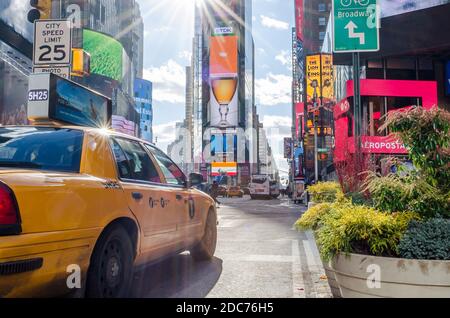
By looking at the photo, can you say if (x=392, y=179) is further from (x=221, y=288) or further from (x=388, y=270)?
(x=221, y=288)

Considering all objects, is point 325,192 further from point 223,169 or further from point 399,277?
point 223,169

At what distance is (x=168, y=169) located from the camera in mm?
5719

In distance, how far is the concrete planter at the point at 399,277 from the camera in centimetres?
349

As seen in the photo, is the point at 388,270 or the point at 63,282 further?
the point at 388,270

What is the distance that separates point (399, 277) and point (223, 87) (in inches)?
4633

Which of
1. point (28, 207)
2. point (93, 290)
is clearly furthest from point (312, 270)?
point (28, 207)

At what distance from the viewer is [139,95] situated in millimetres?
125625

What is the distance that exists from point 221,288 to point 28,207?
261cm

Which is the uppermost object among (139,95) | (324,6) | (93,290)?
(324,6)

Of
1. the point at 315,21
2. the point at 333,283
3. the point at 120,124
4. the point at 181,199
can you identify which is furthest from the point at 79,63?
the point at 315,21

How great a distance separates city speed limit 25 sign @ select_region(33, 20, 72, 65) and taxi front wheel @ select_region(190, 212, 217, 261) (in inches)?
Answer: 277

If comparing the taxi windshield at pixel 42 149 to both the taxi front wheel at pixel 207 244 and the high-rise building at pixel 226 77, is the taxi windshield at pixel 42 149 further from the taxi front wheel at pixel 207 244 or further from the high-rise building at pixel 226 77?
the high-rise building at pixel 226 77

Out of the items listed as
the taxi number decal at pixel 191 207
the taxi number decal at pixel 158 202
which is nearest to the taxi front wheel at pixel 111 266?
the taxi number decal at pixel 158 202

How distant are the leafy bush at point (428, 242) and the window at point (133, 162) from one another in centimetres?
268
